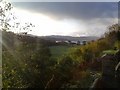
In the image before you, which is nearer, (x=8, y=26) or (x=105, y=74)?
(x=8, y=26)

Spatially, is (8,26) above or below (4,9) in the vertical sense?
below

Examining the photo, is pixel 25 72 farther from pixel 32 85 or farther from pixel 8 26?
pixel 8 26

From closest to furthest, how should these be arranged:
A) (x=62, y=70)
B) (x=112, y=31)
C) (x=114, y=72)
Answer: (x=114, y=72), (x=62, y=70), (x=112, y=31)

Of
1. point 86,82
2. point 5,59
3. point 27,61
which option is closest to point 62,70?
point 27,61

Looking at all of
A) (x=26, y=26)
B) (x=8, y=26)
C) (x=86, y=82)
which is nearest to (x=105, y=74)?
(x=86, y=82)

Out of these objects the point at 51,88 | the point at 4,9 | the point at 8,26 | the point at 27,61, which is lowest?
the point at 51,88

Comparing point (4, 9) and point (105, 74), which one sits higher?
point (4, 9)

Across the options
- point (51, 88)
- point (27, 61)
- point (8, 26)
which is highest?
point (8, 26)

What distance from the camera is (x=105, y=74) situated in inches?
466

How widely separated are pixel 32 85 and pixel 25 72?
0.96 meters

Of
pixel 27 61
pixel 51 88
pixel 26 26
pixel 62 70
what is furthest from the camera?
→ pixel 62 70

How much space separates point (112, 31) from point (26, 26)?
26.0 m

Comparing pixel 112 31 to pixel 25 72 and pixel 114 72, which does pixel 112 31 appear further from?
pixel 114 72

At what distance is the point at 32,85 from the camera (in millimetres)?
17797
